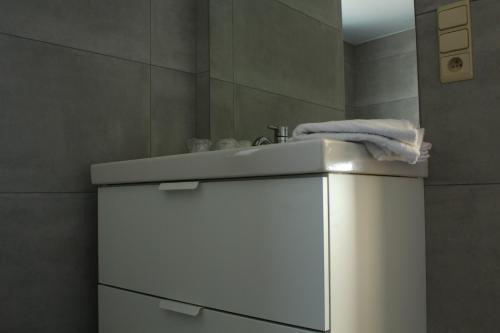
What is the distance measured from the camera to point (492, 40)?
3.30ft

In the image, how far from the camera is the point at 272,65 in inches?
57.3

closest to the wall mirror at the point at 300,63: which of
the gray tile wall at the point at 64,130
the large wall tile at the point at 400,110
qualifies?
the large wall tile at the point at 400,110

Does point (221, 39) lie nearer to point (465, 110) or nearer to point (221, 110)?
point (221, 110)

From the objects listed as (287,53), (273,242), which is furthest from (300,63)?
(273,242)

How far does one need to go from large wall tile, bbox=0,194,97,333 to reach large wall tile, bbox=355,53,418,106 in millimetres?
861

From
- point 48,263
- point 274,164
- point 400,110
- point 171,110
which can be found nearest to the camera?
point 274,164

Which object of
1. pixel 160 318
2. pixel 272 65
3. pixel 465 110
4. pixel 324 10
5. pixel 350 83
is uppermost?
pixel 324 10

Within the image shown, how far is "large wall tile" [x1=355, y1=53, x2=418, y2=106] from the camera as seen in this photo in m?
1.13

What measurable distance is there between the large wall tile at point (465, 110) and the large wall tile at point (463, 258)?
41 mm

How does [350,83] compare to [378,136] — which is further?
[350,83]

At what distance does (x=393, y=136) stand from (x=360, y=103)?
37 centimetres

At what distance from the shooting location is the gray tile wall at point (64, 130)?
124 cm

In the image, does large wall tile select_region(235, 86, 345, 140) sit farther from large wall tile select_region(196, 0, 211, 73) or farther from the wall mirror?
large wall tile select_region(196, 0, 211, 73)

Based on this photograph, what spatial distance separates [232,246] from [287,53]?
2.36 ft
